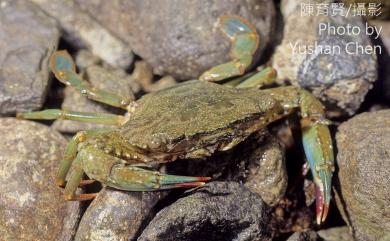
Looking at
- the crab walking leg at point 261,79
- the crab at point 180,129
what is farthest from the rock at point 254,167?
the crab walking leg at point 261,79

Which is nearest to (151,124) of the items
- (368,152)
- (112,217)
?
(112,217)

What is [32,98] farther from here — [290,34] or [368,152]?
[368,152]

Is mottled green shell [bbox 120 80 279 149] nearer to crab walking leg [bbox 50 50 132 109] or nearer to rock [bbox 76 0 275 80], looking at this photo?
crab walking leg [bbox 50 50 132 109]

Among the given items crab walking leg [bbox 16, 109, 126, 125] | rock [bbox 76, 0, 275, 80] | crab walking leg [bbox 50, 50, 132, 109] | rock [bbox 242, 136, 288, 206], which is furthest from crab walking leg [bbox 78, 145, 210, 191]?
rock [bbox 76, 0, 275, 80]

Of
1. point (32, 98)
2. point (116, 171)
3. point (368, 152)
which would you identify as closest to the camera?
point (116, 171)

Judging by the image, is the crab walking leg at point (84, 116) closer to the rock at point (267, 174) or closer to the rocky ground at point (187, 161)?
the rocky ground at point (187, 161)

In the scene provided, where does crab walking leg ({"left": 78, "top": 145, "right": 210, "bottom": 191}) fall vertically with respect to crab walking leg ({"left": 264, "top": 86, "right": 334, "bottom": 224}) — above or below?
below
